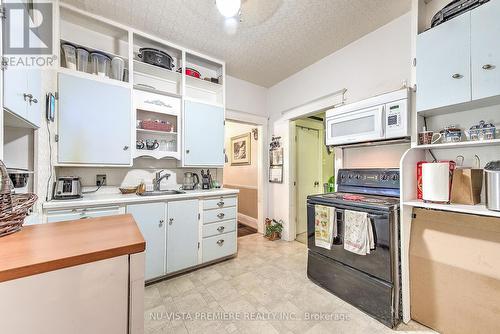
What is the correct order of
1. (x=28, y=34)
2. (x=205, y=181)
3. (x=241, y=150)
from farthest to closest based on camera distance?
1. (x=241, y=150)
2. (x=205, y=181)
3. (x=28, y=34)

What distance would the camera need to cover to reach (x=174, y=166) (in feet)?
9.14

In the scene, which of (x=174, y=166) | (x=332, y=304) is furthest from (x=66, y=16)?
(x=332, y=304)

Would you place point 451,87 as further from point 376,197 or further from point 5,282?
point 5,282

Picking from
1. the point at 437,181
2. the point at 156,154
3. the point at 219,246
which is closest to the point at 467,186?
the point at 437,181

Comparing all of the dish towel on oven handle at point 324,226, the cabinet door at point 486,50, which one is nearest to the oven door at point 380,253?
the dish towel on oven handle at point 324,226

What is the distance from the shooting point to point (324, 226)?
6.50 feet

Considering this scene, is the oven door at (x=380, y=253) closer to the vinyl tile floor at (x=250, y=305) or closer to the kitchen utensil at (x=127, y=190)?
the vinyl tile floor at (x=250, y=305)

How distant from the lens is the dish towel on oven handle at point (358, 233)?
1.65 metres

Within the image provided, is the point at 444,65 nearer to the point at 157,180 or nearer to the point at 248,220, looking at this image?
the point at 157,180

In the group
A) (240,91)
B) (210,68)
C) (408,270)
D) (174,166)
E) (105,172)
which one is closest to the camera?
(408,270)

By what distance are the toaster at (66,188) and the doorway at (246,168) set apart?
2525mm

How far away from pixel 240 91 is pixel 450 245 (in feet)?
10.5

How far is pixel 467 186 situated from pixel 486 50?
889mm

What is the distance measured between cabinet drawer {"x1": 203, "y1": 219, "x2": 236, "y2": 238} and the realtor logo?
203cm
